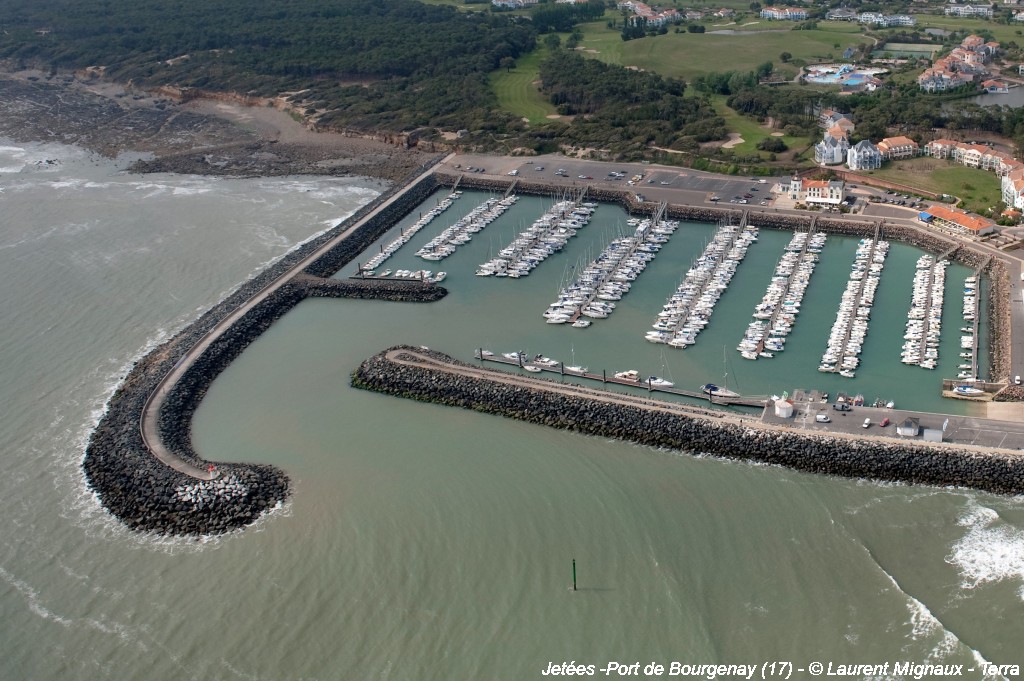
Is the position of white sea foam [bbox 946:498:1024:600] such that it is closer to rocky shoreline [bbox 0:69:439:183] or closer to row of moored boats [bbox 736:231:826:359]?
row of moored boats [bbox 736:231:826:359]

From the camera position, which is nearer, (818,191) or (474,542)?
(474,542)

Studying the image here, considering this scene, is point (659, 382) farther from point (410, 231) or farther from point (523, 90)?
point (523, 90)

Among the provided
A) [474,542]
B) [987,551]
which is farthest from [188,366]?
[987,551]

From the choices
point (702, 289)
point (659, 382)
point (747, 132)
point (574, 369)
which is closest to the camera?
point (659, 382)

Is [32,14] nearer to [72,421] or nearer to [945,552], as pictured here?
[72,421]

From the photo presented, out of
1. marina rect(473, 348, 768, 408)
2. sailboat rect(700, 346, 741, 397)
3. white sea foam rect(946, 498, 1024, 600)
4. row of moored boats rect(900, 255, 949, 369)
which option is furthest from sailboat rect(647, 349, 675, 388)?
white sea foam rect(946, 498, 1024, 600)

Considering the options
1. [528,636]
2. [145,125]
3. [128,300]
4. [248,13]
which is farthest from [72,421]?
[248,13]

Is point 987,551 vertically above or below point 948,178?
below

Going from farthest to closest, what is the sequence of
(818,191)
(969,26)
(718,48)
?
(969,26) < (718,48) < (818,191)
